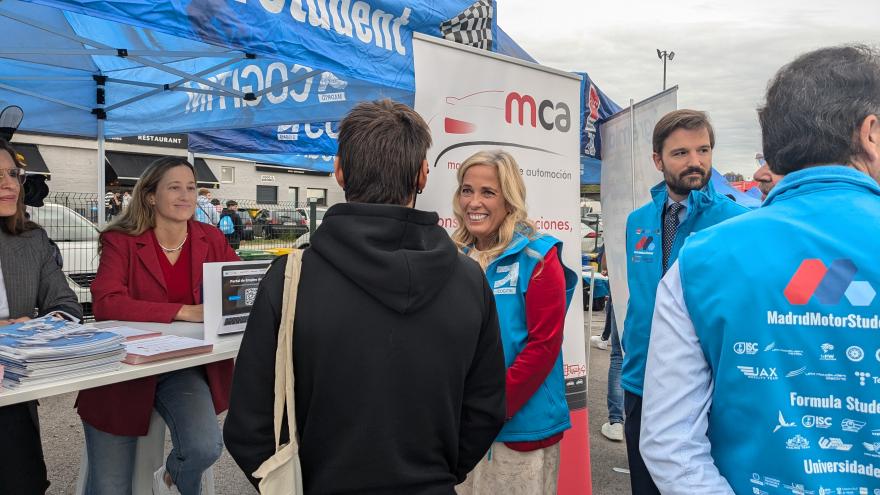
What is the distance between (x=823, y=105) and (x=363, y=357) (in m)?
0.99

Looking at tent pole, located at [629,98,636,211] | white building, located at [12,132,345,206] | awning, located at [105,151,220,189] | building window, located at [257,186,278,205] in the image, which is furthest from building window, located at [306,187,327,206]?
tent pole, located at [629,98,636,211]

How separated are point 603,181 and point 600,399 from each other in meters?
2.32

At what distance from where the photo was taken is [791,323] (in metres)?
1.00

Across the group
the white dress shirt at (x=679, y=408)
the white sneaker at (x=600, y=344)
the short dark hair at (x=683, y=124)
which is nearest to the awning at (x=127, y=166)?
the white sneaker at (x=600, y=344)

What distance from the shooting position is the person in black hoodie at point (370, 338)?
128cm

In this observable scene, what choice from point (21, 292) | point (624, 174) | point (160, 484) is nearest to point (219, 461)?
point (160, 484)

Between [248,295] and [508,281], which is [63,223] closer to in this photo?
[248,295]

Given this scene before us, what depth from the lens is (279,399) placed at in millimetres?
1297

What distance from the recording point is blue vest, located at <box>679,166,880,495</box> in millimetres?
971

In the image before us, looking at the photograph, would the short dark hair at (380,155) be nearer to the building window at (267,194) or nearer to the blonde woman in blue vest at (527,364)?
the blonde woman in blue vest at (527,364)

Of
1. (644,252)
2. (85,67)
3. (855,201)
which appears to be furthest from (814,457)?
(85,67)

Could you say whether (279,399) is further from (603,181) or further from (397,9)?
(603,181)

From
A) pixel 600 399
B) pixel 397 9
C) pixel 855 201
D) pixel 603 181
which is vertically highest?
pixel 397 9

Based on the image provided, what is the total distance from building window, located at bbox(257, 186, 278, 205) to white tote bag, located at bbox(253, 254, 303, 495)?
1363 inches
